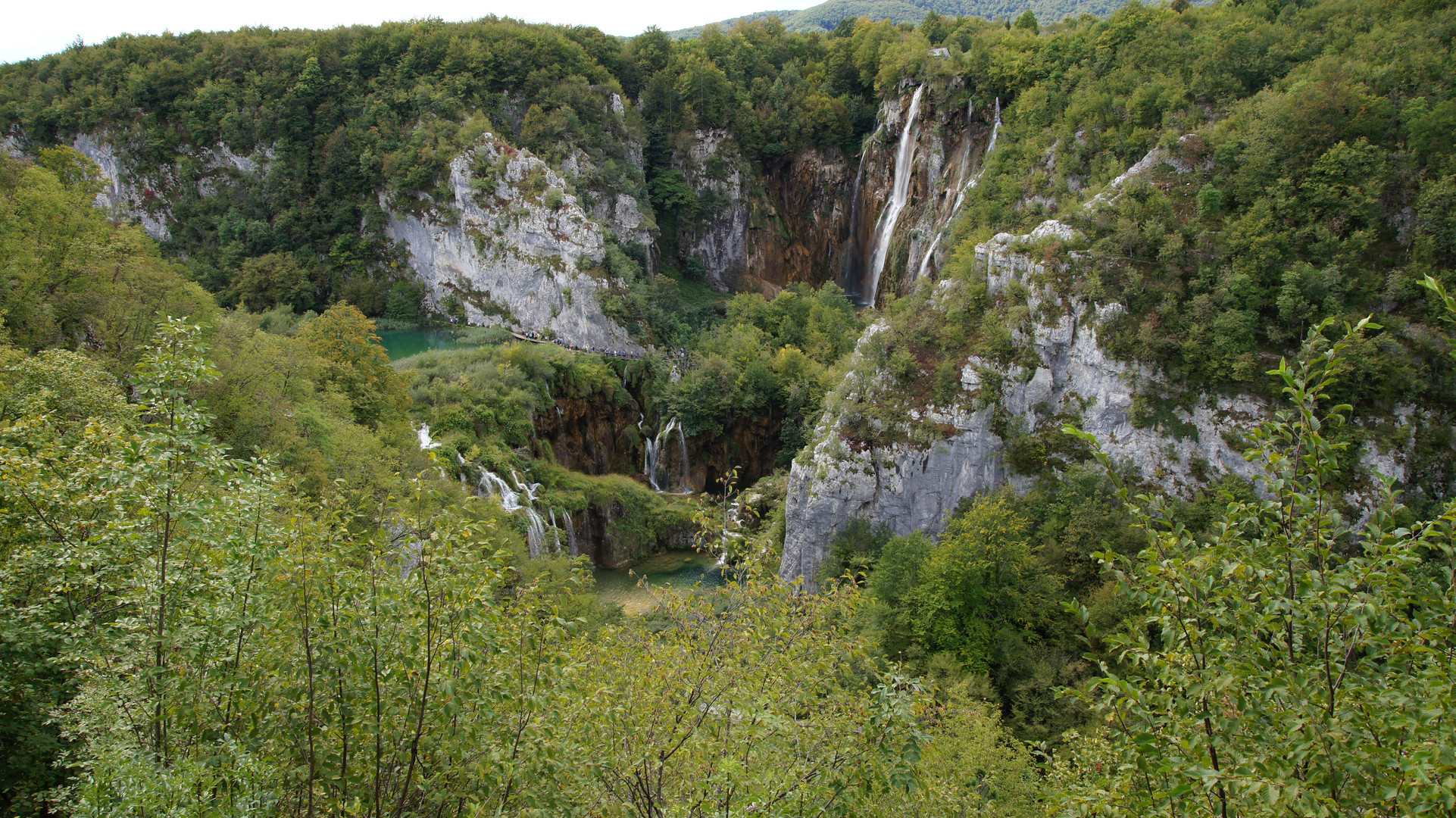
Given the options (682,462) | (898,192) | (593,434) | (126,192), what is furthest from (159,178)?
(898,192)

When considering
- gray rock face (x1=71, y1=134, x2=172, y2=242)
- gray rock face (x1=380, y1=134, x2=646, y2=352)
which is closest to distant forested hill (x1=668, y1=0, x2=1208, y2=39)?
gray rock face (x1=380, y1=134, x2=646, y2=352)

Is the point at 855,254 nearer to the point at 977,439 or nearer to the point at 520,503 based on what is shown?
the point at 977,439

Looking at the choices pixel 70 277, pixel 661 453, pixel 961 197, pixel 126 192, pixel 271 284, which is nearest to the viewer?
pixel 70 277

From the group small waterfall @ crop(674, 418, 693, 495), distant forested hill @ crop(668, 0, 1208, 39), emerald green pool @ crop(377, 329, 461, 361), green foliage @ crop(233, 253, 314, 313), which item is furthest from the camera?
distant forested hill @ crop(668, 0, 1208, 39)

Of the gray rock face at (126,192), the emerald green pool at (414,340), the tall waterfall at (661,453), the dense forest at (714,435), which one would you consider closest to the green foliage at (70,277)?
the dense forest at (714,435)

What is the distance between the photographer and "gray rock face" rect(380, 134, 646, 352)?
48406 millimetres

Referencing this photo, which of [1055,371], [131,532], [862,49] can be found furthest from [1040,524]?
[862,49]

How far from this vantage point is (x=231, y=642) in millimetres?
6113

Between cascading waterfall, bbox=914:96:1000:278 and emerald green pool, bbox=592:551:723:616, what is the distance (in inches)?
734

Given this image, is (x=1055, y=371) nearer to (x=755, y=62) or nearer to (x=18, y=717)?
(x=18, y=717)

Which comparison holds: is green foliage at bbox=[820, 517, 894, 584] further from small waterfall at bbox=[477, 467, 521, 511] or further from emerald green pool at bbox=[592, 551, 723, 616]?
small waterfall at bbox=[477, 467, 521, 511]

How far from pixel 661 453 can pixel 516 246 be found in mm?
21235

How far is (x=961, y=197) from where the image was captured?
1523 inches

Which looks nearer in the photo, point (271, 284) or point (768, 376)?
point (768, 376)
